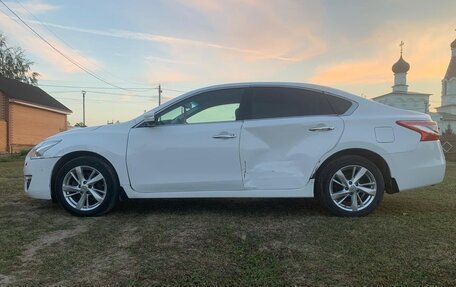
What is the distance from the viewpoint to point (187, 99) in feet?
16.3

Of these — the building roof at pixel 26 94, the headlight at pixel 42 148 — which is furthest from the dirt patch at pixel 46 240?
the building roof at pixel 26 94

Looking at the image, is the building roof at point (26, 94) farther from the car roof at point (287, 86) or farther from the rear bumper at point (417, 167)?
the rear bumper at point (417, 167)

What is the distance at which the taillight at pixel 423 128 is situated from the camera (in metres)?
4.75

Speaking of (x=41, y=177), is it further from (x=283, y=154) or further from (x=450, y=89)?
(x=450, y=89)

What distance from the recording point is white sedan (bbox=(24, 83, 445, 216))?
4680 millimetres

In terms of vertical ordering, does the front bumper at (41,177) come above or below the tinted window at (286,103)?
below

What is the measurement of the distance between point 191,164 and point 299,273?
6.42 feet

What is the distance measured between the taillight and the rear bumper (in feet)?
0.20

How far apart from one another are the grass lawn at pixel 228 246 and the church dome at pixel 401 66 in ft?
205

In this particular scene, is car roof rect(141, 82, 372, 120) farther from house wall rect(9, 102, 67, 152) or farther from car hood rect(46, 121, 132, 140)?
house wall rect(9, 102, 67, 152)

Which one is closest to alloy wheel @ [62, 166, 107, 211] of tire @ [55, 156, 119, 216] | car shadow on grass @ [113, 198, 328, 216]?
tire @ [55, 156, 119, 216]

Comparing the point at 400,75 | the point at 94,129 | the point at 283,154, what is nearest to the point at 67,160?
the point at 94,129

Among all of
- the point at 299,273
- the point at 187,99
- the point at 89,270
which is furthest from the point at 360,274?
the point at 187,99

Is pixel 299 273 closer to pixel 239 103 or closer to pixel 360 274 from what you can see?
pixel 360 274
